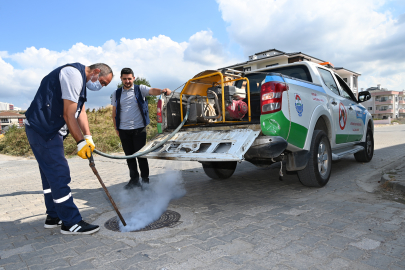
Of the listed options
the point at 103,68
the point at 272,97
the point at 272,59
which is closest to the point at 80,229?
the point at 103,68

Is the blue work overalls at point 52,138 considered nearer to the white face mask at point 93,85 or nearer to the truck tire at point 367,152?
the white face mask at point 93,85

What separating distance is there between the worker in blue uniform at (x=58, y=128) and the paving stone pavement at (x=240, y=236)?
0.25 metres

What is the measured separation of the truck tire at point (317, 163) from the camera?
4.00 metres

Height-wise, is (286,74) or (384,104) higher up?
(384,104)

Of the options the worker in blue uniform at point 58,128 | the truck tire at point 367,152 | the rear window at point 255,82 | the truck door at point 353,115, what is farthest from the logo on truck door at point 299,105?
the truck tire at point 367,152

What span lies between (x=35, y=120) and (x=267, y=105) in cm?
251

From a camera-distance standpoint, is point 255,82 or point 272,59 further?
point 272,59

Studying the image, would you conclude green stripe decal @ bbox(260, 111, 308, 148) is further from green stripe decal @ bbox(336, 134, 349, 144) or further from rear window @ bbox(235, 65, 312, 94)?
green stripe decal @ bbox(336, 134, 349, 144)

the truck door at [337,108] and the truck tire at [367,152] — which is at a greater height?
the truck door at [337,108]

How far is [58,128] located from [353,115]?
525 cm

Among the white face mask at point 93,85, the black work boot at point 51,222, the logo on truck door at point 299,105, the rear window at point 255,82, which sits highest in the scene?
the rear window at point 255,82

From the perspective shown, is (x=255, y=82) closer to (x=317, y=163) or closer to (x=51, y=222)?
(x=317, y=163)

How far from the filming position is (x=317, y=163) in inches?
160

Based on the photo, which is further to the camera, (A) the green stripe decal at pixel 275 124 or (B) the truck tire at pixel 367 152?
(B) the truck tire at pixel 367 152
